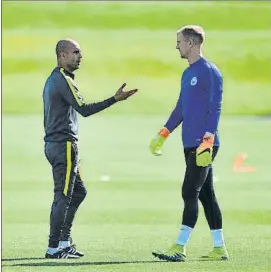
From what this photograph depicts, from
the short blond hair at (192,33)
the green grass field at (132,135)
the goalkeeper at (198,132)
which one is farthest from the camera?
the green grass field at (132,135)

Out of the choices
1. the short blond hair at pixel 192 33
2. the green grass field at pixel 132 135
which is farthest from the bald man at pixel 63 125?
the short blond hair at pixel 192 33

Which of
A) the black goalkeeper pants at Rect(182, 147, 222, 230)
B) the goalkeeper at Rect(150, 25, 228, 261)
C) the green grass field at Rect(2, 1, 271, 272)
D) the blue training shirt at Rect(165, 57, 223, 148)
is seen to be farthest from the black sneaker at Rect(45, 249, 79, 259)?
the blue training shirt at Rect(165, 57, 223, 148)

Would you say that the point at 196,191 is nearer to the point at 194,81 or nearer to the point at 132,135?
the point at 194,81

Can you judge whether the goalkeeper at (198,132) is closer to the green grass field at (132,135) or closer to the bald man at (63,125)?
the green grass field at (132,135)

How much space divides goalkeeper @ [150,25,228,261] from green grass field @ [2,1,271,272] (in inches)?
9.4

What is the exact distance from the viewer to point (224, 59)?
5162 cm

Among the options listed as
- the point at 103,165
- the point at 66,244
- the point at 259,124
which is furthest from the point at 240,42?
the point at 66,244

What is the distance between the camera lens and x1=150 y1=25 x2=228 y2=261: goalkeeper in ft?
30.4

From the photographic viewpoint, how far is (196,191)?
9359mm

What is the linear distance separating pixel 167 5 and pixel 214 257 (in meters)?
52.6

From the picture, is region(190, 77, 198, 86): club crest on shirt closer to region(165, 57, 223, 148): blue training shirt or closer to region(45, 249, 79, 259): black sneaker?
region(165, 57, 223, 148): blue training shirt

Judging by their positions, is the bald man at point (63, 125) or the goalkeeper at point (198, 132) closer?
the goalkeeper at point (198, 132)

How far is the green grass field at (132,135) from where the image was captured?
10500 millimetres

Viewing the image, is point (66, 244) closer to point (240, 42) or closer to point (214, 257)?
point (214, 257)
